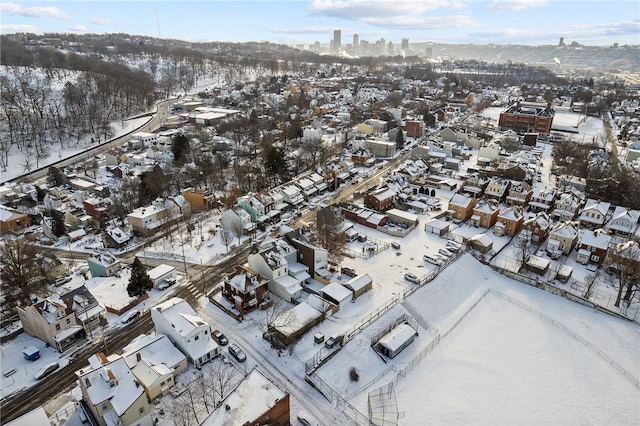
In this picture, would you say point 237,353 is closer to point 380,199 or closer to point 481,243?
point 481,243

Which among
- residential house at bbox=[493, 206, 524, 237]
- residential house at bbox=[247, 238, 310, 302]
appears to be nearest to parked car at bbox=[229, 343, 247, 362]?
residential house at bbox=[247, 238, 310, 302]

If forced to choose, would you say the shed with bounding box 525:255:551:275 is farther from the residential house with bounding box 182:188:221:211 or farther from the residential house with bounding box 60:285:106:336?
the residential house with bounding box 60:285:106:336

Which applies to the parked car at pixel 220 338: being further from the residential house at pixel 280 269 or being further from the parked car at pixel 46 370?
the parked car at pixel 46 370

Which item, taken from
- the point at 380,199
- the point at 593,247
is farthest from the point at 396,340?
the point at 593,247

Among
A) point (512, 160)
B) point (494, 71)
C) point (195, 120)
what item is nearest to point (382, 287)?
point (512, 160)

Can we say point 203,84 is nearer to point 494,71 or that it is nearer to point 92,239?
point 92,239
